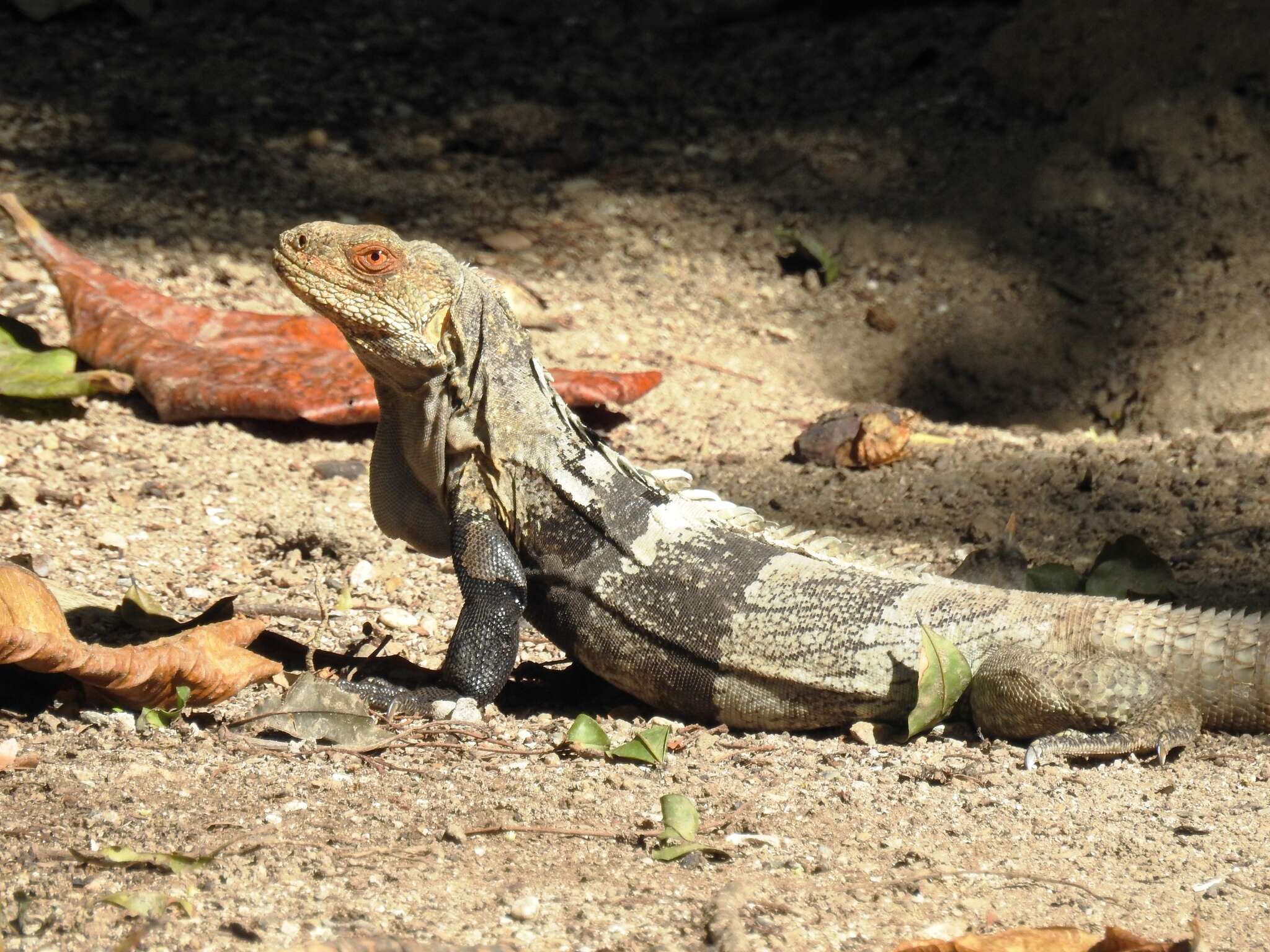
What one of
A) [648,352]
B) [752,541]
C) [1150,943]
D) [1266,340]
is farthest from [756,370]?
[1150,943]

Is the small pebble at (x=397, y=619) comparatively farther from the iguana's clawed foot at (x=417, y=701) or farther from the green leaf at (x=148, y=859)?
the green leaf at (x=148, y=859)

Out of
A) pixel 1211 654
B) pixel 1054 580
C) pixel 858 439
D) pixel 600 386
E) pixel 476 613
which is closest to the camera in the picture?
pixel 1211 654

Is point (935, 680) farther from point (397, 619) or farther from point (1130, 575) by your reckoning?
point (397, 619)

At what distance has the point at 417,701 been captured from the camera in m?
4.04

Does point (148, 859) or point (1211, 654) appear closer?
point (148, 859)

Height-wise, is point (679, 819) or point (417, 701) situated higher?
point (679, 819)

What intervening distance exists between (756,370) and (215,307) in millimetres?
2664

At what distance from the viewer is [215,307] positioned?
22.7 feet

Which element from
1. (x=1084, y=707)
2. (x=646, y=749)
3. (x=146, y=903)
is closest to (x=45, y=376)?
(x=646, y=749)

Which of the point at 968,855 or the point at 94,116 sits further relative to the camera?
the point at 94,116

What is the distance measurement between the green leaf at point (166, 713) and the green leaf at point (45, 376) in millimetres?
2598

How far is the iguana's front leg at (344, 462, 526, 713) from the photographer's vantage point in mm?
4062

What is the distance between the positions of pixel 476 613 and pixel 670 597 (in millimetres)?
553

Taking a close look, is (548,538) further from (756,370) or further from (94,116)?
(94,116)
